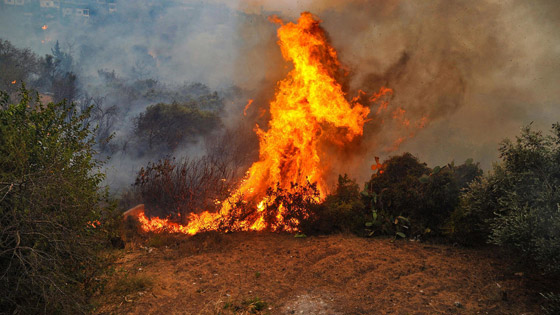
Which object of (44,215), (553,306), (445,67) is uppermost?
(445,67)

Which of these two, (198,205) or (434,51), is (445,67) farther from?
(198,205)

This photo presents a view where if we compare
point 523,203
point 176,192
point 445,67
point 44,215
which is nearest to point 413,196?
point 523,203

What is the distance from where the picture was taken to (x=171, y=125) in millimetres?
19688

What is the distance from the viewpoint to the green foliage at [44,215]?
3.53 m

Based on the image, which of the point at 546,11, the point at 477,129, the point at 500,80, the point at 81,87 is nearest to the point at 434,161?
the point at 477,129

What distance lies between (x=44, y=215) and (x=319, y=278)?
3885 mm

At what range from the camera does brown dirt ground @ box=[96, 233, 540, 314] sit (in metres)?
4.73

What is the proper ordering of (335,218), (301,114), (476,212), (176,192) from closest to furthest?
(476,212), (335,218), (301,114), (176,192)

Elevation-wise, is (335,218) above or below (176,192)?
below

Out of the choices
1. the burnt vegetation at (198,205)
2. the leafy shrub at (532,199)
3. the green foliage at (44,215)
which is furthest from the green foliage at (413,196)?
the green foliage at (44,215)

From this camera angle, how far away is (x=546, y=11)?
9938 millimetres

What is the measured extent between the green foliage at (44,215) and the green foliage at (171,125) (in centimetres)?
1399

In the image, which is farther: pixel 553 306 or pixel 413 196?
pixel 413 196

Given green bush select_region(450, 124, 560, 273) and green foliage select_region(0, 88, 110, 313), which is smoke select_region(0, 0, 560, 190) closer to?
green bush select_region(450, 124, 560, 273)
